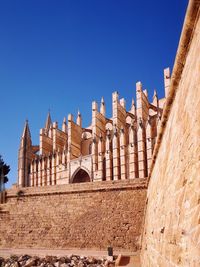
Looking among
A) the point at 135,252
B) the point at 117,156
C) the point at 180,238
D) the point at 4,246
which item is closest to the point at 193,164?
the point at 180,238

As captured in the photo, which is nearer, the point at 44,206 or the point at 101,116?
the point at 44,206

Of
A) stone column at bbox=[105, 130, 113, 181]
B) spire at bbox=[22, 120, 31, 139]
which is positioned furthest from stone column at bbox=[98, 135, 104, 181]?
spire at bbox=[22, 120, 31, 139]

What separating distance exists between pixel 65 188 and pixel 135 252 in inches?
201

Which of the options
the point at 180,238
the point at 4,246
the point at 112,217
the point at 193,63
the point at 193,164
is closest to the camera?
the point at 193,164

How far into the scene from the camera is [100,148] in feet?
100

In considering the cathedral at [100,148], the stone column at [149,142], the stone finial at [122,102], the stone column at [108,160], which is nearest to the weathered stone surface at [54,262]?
the cathedral at [100,148]

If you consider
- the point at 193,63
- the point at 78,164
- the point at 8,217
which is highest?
the point at 78,164

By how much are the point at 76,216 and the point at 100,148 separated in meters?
15.6

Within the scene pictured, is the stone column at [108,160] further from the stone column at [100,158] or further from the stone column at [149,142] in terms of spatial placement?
the stone column at [149,142]

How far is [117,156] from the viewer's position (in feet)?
94.1

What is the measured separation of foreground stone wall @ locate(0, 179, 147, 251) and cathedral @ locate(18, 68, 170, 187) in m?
9.05

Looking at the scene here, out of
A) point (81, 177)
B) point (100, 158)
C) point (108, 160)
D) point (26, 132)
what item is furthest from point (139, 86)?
point (26, 132)

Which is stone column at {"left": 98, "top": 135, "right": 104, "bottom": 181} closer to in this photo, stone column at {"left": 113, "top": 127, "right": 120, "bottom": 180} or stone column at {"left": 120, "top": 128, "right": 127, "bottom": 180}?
stone column at {"left": 113, "top": 127, "right": 120, "bottom": 180}

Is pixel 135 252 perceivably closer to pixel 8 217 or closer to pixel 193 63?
pixel 8 217
